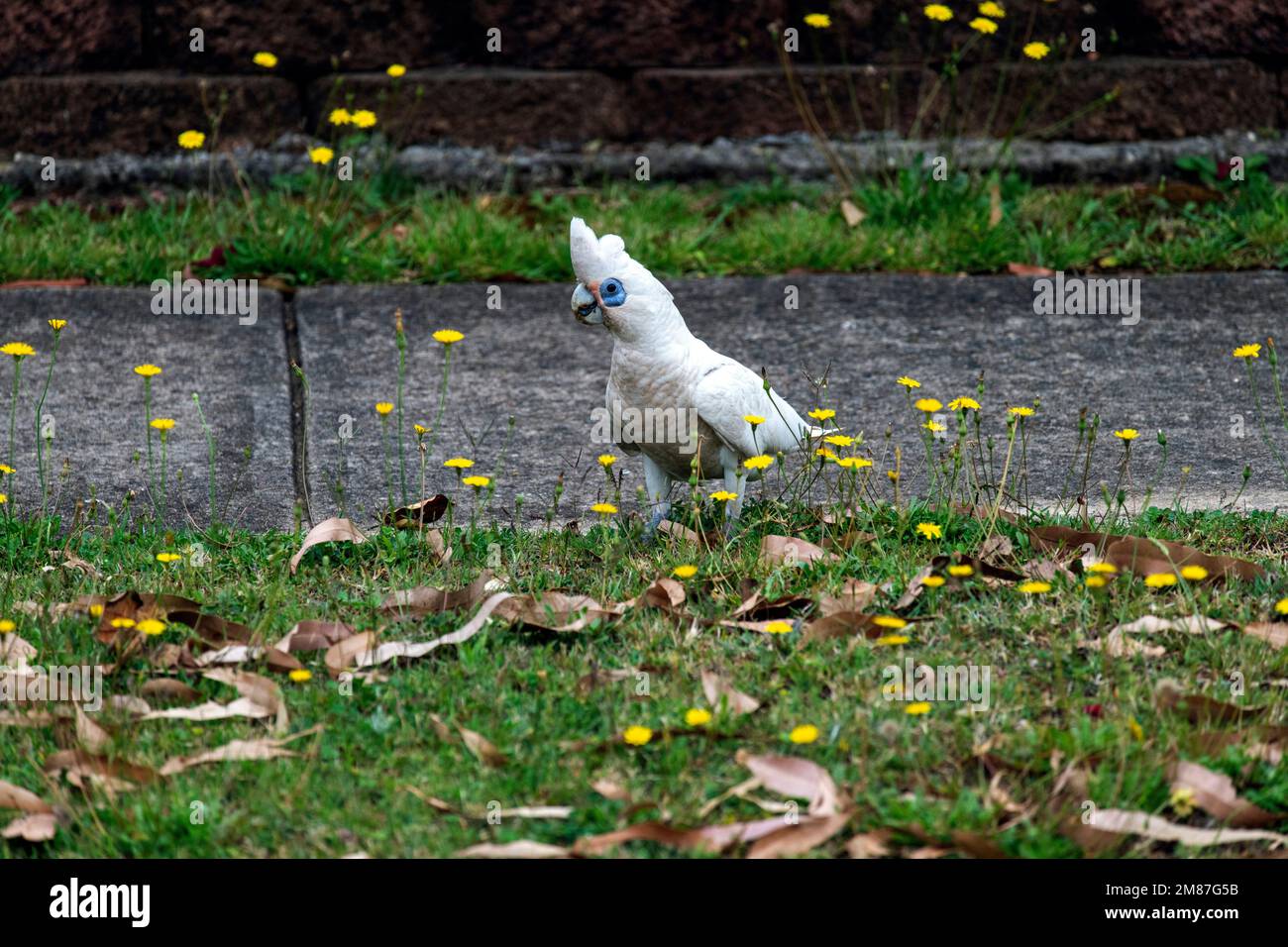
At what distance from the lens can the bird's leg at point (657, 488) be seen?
351cm

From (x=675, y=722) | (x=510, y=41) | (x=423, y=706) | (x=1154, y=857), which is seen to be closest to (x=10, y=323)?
(x=510, y=41)

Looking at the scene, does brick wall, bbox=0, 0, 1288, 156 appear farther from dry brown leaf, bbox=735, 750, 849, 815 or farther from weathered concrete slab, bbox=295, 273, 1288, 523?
dry brown leaf, bbox=735, 750, 849, 815

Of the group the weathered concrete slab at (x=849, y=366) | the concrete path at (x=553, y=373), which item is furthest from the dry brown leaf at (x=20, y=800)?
the weathered concrete slab at (x=849, y=366)

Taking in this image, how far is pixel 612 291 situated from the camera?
3232mm

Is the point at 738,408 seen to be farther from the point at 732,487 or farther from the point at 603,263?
the point at 603,263

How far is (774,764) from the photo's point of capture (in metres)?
2.49

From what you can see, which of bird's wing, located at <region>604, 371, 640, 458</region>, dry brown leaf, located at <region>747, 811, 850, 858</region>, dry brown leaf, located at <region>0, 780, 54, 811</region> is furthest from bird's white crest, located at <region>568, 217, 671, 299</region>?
dry brown leaf, located at <region>0, 780, 54, 811</region>

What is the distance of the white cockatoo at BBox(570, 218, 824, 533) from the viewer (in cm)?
323

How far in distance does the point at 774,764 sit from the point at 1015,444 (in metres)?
1.86

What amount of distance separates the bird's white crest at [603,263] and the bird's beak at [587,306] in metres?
0.03

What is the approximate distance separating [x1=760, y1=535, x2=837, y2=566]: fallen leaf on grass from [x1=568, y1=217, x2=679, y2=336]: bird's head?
51 cm

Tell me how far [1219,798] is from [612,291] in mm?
1507

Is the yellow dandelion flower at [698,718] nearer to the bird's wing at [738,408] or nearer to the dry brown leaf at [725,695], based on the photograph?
the dry brown leaf at [725,695]
